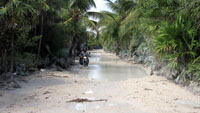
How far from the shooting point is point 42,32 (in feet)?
46.2

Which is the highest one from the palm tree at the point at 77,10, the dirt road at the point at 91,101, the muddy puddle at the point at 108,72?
the palm tree at the point at 77,10

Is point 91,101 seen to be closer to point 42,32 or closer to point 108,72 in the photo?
point 108,72

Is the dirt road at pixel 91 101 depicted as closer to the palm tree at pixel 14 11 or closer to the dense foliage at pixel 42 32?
the palm tree at pixel 14 11

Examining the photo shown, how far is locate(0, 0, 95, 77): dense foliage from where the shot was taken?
846 cm

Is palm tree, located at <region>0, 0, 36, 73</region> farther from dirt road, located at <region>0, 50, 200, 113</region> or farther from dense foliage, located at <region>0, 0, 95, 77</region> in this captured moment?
dirt road, located at <region>0, 50, 200, 113</region>

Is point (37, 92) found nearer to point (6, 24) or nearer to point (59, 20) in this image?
point (6, 24)

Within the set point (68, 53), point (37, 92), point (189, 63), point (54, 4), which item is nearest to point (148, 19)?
point (189, 63)

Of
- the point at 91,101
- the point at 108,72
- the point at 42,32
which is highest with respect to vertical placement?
the point at 42,32

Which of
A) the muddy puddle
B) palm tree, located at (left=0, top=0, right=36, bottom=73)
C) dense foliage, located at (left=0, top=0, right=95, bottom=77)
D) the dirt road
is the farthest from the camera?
the muddy puddle

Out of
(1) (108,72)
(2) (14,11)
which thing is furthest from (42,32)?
(2) (14,11)

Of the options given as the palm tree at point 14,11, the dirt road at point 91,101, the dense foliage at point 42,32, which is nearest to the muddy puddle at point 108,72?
the dense foliage at point 42,32

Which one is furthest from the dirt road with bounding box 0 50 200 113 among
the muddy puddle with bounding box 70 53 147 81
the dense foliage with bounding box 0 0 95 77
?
the muddy puddle with bounding box 70 53 147 81

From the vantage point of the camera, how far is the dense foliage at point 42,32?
333 inches

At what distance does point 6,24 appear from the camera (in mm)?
7422
